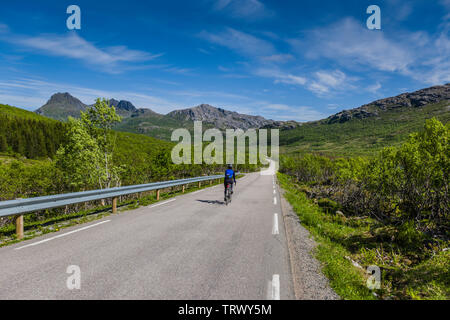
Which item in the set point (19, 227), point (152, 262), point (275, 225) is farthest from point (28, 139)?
point (152, 262)

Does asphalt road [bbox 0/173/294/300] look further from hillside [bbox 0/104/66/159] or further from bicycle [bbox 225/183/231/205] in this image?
hillside [bbox 0/104/66/159]

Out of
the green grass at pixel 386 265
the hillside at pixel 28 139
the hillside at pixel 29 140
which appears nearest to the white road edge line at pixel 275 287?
the green grass at pixel 386 265

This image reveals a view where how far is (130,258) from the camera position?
4648mm

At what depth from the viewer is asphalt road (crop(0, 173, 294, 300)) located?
11.2 feet

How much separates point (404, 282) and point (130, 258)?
5518mm

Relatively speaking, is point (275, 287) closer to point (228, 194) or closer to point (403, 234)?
point (403, 234)

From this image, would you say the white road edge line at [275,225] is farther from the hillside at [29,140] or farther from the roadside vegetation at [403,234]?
the hillside at [29,140]

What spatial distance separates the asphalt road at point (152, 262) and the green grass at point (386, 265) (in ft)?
3.31

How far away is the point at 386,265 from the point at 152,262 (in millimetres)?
5615

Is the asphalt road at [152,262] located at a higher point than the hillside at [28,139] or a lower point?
lower

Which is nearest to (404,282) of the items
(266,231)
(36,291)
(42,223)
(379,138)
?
(266,231)

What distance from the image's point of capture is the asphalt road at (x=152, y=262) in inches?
134

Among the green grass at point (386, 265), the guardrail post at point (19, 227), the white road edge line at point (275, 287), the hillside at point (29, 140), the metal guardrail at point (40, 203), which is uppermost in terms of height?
the hillside at point (29, 140)
